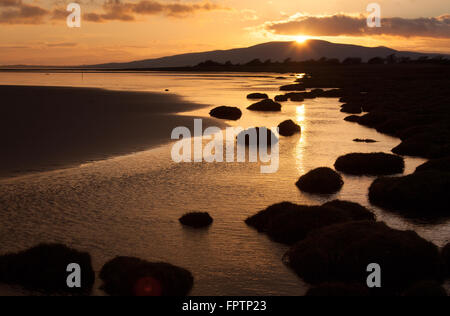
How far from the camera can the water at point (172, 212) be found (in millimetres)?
14602

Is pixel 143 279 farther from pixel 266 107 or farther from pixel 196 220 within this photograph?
pixel 266 107

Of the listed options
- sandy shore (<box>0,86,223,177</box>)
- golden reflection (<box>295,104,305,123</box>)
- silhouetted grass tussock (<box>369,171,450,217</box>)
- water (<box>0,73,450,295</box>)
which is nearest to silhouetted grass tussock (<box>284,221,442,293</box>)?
water (<box>0,73,450,295</box>)

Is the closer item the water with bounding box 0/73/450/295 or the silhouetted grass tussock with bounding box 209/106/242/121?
the water with bounding box 0/73/450/295

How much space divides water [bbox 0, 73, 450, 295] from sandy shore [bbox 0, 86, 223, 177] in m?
2.26

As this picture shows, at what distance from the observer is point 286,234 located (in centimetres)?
1666

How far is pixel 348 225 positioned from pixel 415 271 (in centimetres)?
226

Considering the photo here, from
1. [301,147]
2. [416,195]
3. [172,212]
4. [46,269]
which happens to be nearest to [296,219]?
[172,212]

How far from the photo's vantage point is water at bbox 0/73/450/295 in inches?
575

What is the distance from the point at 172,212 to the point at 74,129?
22183 millimetres

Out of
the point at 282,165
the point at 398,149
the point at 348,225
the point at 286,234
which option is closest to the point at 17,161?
the point at 282,165

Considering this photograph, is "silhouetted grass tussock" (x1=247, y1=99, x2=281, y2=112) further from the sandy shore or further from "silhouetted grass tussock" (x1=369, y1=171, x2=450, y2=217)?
"silhouetted grass tussock" (x1=369, y1=171, x2=450, y2=217)

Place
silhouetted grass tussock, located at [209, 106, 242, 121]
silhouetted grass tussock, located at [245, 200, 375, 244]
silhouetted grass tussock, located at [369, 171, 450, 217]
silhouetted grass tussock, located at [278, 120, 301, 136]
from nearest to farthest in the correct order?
silhouetted grass tussock, located at [245, 200, 375, 244] → silhouetted grass tussock, located at [369, 171, 450, 217] → silhouetted grass tussock, located at [278, 120, 301, 136] → silhouetted grass tussock, located at [209, 106, 242, 121]

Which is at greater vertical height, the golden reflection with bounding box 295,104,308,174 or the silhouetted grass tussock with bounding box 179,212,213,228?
the golden reflection with bounding box 295,104,308,174

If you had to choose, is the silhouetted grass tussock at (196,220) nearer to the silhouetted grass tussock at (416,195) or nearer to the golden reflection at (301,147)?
the silhouetted grass tussock at (416,195)
